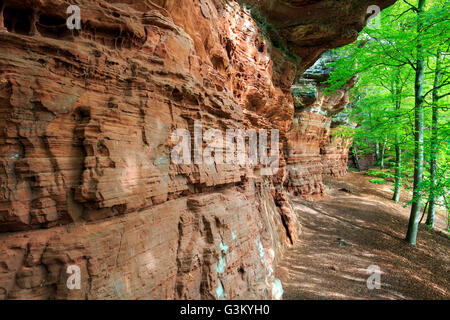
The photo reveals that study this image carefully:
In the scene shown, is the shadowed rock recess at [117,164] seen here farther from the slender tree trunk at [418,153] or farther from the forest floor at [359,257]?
the slender tree trunk at [418,153]

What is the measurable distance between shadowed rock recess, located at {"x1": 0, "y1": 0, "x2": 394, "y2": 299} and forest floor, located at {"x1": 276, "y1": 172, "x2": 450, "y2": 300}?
5.64 ft

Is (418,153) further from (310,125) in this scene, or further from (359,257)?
(310,125)

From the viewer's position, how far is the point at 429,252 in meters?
9.34

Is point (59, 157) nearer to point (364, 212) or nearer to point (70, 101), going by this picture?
point (70, 101)

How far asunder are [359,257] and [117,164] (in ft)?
32.8

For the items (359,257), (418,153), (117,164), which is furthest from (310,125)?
(117,164)

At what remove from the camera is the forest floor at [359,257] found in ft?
21.4

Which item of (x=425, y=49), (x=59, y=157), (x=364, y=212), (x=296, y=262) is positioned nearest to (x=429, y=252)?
→ (x=364, y=212)

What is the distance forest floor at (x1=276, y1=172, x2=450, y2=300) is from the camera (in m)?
6.51

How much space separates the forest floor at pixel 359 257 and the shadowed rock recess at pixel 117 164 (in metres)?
1.72

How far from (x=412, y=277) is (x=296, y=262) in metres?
4.17

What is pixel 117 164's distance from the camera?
3.13m

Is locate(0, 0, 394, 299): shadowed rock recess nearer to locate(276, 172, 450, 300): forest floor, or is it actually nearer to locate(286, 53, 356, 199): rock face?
locate(276, 172, 450, 300): forest floor

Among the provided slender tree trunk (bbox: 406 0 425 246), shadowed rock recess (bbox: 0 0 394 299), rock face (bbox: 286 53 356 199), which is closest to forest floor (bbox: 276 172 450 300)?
slender tree trunk (bbox: 406 0 425 246)
